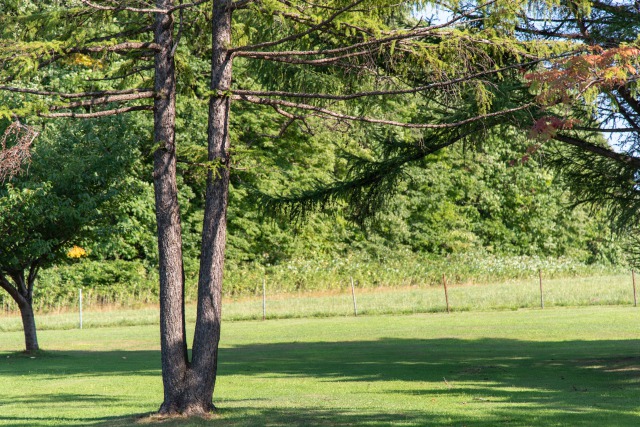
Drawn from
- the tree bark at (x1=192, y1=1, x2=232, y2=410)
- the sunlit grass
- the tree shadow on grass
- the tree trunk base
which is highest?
the tree bark at (x1=192, y1=1, x2=232, y2=410)

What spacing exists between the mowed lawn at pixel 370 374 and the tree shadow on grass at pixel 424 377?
3 cm

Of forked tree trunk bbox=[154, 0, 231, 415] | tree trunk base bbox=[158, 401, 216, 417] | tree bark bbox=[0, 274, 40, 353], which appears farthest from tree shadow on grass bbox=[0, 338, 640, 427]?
tree bark bbox=[0, 274, 40, 353]

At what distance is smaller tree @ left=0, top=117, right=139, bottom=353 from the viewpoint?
20.2 metres

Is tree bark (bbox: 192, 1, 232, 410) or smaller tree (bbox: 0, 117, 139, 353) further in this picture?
smaller tree (bbox: 0, 117, 139, 353)

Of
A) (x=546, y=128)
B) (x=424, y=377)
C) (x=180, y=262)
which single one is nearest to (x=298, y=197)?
(x=424, y=377)

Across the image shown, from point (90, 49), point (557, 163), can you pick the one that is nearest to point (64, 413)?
point (90, 49)

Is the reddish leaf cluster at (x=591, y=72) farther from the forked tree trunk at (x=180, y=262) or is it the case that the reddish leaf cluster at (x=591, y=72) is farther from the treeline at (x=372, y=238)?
the treeline at (x=372, y=238)

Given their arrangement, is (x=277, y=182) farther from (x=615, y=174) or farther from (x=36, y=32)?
(x=36, y=32)

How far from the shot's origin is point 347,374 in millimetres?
16281

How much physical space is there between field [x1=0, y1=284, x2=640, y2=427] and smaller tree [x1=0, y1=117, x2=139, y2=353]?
2.23 m

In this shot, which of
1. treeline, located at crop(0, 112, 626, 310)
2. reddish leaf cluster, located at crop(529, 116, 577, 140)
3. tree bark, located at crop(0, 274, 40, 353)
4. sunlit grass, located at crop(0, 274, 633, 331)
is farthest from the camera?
treeline, located at crop(0, 112, 626, 310)

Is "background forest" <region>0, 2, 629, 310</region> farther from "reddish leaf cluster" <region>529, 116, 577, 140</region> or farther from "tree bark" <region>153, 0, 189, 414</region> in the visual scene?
"reddish leaf cluster" <region>529, 116, 577, 140</region>

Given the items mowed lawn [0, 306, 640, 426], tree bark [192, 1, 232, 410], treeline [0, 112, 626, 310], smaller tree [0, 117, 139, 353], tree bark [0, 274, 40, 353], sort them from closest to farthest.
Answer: tree bark [192, 1, 232, 410] < mowed lawn [0, 306, 640, 426] < smaller tree [0, 117, 139, 353] < tree bark [0, 274, 40, 353] < treeline [0, 112, 626, 310]

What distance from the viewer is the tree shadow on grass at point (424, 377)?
1079 cm
